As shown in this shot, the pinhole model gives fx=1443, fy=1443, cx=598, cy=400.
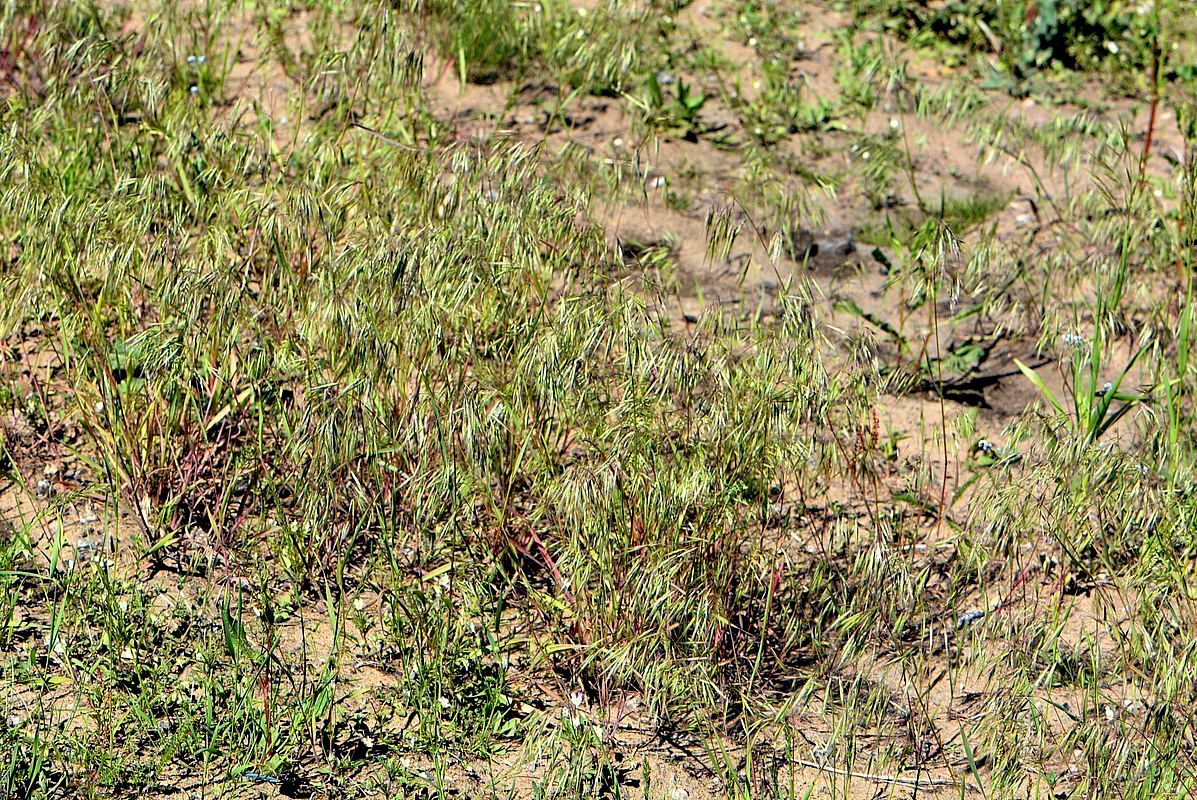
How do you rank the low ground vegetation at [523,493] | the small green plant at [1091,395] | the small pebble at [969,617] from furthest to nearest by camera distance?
1. the small green plant at [1091,395]
2. the small pebble at [969,617]
3. the low ground vegetation at [523,493]

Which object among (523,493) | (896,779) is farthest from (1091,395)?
(523,493)

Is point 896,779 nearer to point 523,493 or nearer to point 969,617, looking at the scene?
point 969,617

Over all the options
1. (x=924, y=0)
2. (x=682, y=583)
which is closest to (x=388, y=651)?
(x=682, y=583)

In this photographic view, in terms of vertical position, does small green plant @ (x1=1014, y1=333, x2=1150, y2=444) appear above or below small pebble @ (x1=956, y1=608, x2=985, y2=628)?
above

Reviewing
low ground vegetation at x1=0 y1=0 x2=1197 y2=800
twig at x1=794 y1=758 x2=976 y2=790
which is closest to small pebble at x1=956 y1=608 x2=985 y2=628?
low ground vegetation at x1=0 y1=0 x2=1197 y2=800

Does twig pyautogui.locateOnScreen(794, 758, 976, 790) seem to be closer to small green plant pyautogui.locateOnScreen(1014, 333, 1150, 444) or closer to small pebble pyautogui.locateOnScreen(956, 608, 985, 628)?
small pebble pyautogui.locateOnScreen(956, 608, 985, 628)

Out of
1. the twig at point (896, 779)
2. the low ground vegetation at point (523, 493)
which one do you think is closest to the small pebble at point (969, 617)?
the low ground vegetation at point (523, 493)

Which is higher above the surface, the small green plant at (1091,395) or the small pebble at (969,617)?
the small green plant at (1091,395)

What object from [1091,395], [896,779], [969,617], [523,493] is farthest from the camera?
[1091,395]

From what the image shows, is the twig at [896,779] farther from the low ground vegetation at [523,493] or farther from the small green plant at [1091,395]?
the small green plant at [1091,395]

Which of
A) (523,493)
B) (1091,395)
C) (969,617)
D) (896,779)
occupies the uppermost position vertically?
(1091,395)

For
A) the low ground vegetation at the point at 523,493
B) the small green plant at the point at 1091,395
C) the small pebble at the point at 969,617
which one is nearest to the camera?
the low ground vegetation at the point at 523,493

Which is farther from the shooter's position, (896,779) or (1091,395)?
(1091,395)

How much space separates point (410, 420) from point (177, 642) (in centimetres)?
72
